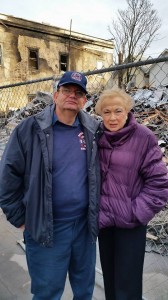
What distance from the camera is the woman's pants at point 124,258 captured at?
1822mm

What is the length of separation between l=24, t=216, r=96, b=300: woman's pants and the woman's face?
2.43ft

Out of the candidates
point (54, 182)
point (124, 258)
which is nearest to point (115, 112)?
point (54, 182)

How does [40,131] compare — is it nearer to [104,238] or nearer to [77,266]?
[104,238]

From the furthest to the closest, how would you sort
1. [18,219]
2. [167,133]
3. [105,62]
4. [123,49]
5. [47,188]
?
[105,62] < [123,49] < [167,133] < [18,219] < [47,188]

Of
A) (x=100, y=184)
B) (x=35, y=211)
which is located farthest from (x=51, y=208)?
(x=100, y=184)

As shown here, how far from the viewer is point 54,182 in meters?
1.76

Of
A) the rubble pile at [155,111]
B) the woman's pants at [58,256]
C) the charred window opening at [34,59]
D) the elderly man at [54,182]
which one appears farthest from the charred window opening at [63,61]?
the woman's pants at [58,256]

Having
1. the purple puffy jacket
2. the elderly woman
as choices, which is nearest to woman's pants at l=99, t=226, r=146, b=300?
the elderly woman

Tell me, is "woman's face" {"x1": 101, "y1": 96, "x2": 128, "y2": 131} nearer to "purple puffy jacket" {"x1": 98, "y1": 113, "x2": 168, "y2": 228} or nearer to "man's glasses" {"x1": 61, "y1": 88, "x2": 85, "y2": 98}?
"purple puffy jacket" {"x1": 98, "y1": 113, "x2": 168, "y2": 228}

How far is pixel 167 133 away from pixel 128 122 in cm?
406

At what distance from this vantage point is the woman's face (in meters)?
1.77

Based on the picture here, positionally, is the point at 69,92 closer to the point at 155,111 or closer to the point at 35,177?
the point at 35,177

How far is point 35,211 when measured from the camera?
1.76m

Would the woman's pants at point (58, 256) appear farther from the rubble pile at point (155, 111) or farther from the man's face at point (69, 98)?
the rubble pile at point (155, 111)
